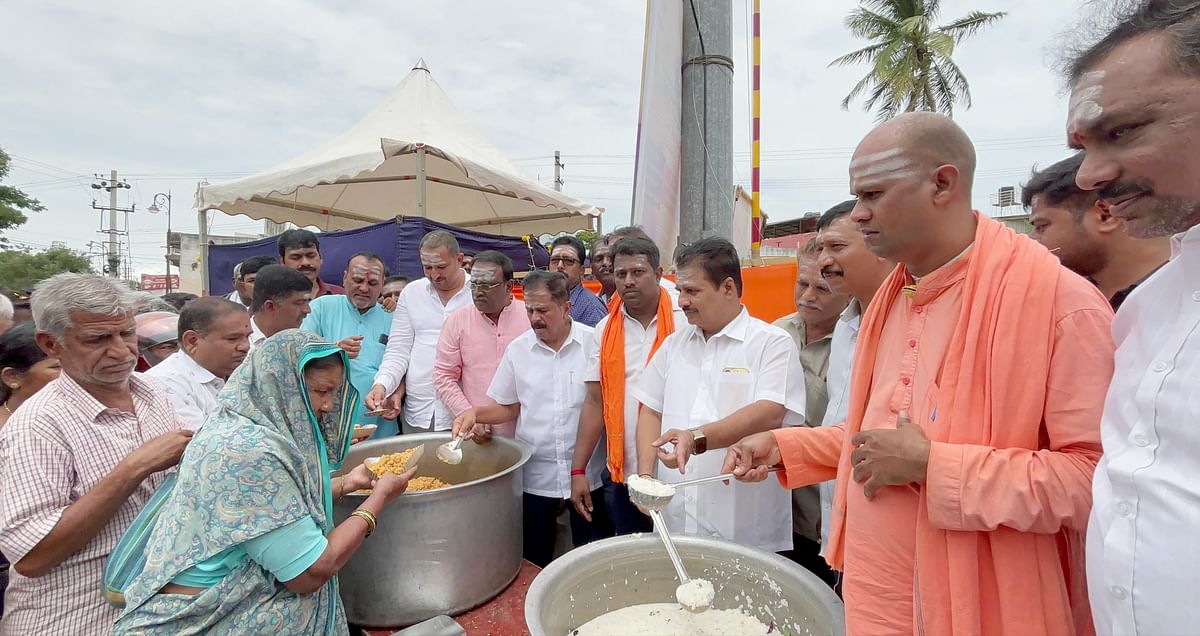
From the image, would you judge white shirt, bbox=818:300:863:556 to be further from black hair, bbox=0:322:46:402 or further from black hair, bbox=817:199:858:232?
black hair, bbox=0:322:46:402

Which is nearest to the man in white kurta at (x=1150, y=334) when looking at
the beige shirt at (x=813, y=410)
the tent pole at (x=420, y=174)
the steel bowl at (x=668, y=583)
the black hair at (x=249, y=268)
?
the steel bowl at (x=668, y=583)

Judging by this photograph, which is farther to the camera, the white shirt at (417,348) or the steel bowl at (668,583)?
the white shirt at (417,348)

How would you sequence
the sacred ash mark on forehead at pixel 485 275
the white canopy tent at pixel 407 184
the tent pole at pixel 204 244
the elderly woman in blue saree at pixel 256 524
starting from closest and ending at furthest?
1. the elderly woman in blue saree at pixel 256 524
2. the sacred ash mark on forehead at pixel 485 275
3. the white canopy tent at pixel 407 184
4. the tent pole at pixel 204 244

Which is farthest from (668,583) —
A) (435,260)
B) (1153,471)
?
(435,260)

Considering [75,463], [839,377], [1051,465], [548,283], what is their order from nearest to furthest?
[1051,465]
[75,463]
[839,377]
[548,283]

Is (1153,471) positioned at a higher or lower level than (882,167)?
lower

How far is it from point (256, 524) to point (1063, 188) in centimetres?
282

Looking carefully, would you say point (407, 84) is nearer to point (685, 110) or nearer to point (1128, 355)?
point (685, 110)

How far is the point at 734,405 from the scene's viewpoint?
2.15 metres

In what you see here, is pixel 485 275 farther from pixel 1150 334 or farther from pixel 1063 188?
pixel 1150 334

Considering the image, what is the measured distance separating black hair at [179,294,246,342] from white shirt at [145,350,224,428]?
0.13 m

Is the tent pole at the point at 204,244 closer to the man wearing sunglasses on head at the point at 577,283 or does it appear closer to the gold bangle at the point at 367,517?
the man wearing sunglasses on head at the point at 577,283

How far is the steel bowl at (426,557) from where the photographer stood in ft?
5.96

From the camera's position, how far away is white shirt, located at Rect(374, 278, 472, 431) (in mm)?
3764
